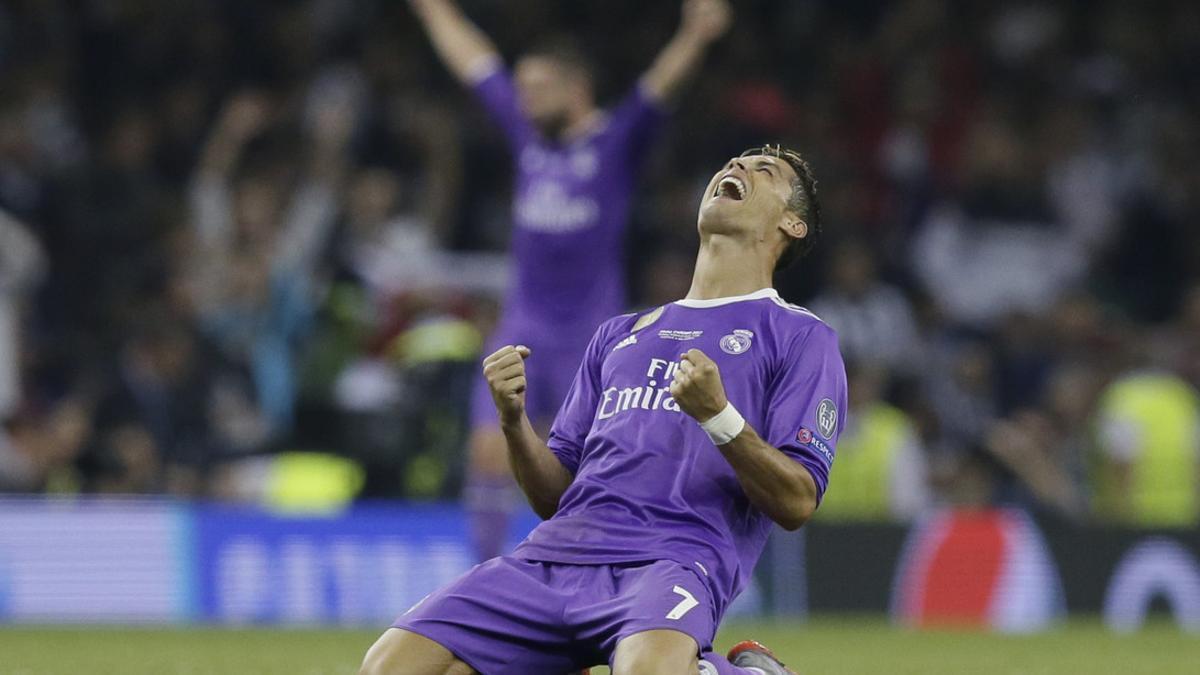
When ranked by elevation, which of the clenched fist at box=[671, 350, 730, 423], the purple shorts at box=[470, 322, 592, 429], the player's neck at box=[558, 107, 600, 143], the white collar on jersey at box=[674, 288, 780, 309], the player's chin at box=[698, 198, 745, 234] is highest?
the player's neck at box=[558, 107, 600, 143]

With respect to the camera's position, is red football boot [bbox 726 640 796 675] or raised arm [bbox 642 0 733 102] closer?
red football boot [bbox 726 640 796 675]

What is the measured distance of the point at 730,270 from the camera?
5.21 m

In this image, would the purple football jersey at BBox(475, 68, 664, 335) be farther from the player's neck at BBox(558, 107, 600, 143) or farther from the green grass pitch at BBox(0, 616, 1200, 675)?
the green grass pitch at BBox(0, 616, 1200, 675)

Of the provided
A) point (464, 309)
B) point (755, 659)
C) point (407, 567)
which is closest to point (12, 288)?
point (464, 309)

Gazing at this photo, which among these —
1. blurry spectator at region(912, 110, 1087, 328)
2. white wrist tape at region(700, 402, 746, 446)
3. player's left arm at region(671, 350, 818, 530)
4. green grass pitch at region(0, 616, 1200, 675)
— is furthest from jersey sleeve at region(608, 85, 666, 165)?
blurry spectator at region(912, 110, 1087, 328)

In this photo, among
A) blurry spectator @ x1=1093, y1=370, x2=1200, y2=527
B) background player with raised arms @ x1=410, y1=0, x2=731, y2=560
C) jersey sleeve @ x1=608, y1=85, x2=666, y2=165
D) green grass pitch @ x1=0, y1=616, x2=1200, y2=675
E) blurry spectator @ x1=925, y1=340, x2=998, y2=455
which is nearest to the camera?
green grass pitch @ x1=0, y1=616, x2=1200, y2=675

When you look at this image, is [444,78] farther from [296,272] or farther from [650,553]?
[650,553]

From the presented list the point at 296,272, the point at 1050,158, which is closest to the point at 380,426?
the point at 296,272

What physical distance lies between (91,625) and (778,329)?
7.00 metres

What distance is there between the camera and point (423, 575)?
1159 cm

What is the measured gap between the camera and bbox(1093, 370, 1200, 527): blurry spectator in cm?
1291

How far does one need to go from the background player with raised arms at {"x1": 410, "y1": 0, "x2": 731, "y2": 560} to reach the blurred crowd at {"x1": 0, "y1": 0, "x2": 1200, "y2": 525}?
10.8 ft

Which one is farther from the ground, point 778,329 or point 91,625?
point 778,329

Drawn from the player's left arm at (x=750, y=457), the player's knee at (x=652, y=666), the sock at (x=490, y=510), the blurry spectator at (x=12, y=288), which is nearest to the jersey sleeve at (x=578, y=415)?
the player's left arm at (x=750, y=457)
